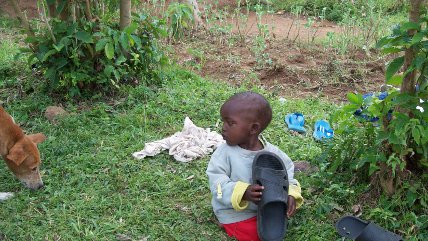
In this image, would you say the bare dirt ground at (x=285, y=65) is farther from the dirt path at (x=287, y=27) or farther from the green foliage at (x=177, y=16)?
the dirt path at (x=287, y=27)

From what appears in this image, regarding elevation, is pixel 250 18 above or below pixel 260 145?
below

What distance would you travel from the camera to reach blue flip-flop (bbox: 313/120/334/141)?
5578 millimetres

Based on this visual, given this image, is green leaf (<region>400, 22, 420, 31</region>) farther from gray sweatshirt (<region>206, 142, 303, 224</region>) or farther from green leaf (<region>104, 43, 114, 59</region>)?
green leaf (<region>104, 43, 114, 59</region>)

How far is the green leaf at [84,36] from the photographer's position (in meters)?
6.00

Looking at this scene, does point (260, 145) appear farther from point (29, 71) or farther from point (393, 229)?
point (29, 71)

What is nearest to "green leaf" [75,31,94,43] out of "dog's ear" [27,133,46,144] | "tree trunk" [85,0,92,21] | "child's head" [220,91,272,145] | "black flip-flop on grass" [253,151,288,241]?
"tree trunk" [85,0,92,21]

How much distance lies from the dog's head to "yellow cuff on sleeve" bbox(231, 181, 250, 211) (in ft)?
6.14

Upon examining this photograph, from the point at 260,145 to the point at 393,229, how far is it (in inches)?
44.3

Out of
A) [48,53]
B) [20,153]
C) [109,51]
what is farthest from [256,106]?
[48,53]

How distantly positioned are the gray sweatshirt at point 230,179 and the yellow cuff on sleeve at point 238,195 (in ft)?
0.07

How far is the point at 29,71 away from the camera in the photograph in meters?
7.10

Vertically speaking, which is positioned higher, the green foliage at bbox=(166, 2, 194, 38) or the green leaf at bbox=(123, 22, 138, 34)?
the green leaf at bbox=(123, 22, 138, 34)

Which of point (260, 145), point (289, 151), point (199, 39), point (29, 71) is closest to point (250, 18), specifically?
point (199, 39)

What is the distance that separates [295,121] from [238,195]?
221cm
